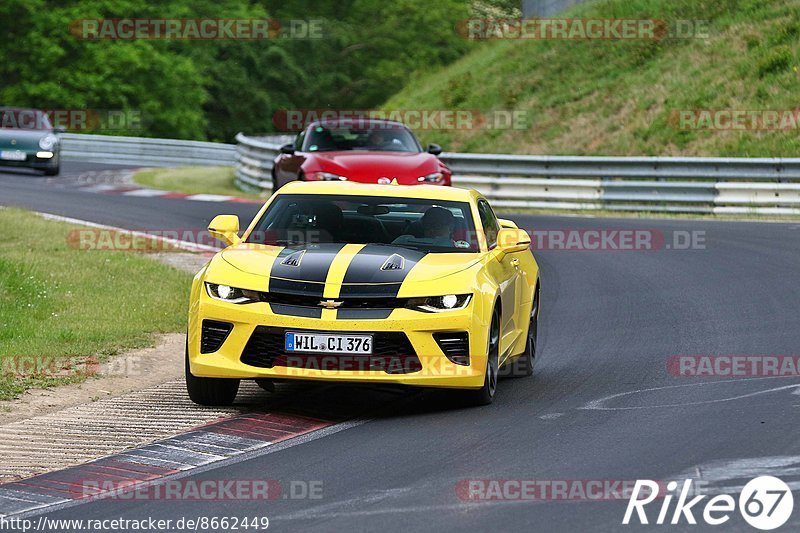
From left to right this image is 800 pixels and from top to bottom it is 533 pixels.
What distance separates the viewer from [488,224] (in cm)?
1071

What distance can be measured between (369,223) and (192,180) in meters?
25.1

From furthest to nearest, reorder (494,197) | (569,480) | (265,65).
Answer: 1. (265,65)
2. (494,197)
3. (569,480)

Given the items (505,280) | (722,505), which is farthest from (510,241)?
(722,505)

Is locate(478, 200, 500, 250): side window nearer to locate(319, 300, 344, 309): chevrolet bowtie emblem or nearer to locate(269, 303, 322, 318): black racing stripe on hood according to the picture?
locate(319, 300, 344, 309): chevrolet bowtie emblem

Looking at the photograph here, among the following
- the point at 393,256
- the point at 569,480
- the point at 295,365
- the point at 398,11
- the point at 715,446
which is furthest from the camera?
the point at 398,11

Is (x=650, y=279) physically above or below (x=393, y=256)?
below

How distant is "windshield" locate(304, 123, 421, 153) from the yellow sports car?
1117 cm

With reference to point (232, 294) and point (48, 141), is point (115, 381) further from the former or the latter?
point (48, 141)

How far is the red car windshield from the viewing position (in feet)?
104

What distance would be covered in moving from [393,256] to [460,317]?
A: 684 mm

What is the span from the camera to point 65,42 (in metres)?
63.8

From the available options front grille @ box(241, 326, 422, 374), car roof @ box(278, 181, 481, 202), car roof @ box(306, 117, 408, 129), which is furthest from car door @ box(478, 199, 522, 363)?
car roof @ box(306, 117, 408, 129)

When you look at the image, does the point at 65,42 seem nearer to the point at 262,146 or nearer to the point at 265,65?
the point at 265,65

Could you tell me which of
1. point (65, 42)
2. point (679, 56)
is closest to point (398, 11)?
point (65, 42)
